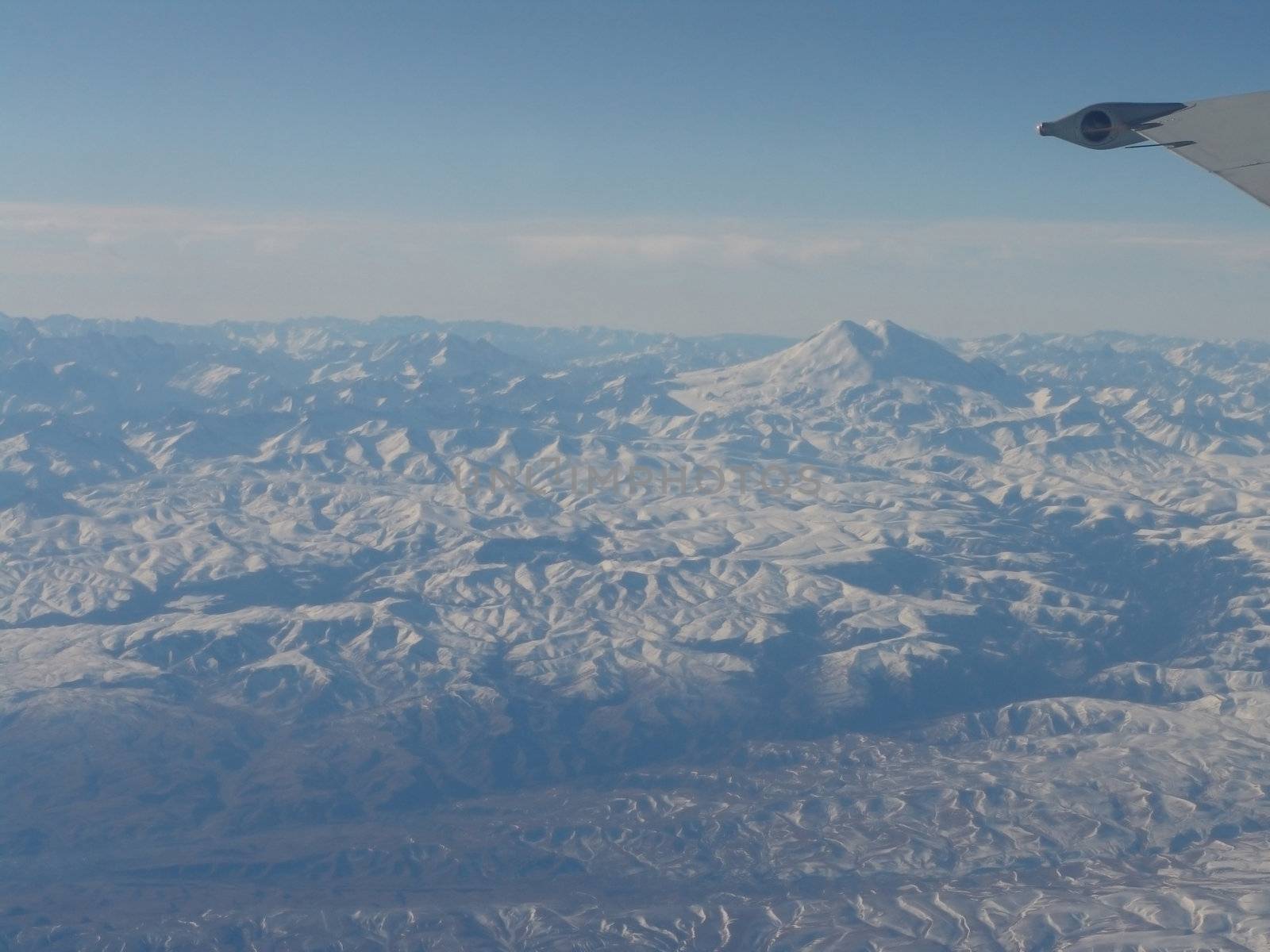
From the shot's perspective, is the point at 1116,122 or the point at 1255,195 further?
the point at 1116,122

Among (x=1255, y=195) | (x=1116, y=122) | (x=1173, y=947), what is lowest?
(x=1173, y=947)

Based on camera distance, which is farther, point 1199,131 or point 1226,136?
point 1199,131

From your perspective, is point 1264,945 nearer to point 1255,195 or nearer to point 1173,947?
point 1173,947

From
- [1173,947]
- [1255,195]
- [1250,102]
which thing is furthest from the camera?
[1173,947]

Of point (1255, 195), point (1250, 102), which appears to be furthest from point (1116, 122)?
point (1255, 195)

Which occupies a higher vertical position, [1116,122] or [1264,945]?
[1116,122]
